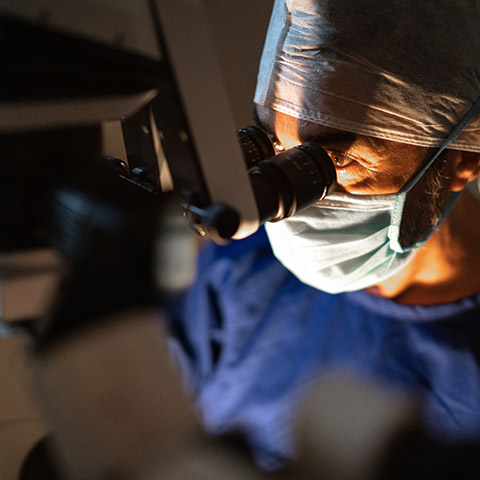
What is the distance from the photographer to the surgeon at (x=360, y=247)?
73 centimetres

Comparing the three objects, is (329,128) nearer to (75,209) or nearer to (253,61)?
(75,209)

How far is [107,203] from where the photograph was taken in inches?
20.9

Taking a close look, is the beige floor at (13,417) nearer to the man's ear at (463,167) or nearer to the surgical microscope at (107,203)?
the surgical microscope at (107,203)

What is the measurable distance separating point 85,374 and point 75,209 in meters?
0.18

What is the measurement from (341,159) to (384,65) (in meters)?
0.16

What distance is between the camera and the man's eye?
778 millimetres

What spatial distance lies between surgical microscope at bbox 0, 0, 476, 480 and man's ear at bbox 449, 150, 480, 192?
0.44 meters

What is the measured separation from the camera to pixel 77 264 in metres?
0.48

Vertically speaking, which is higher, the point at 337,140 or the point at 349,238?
the point at 337,140

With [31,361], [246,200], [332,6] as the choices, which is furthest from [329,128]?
[31,361]

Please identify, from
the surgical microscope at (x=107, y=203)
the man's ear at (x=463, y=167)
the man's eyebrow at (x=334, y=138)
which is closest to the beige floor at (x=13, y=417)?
the surgical microscope at (x=107, y=203)

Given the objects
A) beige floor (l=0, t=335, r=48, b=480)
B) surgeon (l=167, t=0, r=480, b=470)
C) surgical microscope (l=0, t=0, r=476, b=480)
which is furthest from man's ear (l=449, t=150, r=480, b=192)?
beige floor (l=0, t=335, r=48, b=480)

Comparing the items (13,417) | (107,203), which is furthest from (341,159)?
(13,417)

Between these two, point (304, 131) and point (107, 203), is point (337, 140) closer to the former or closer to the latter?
point (304, 131)
